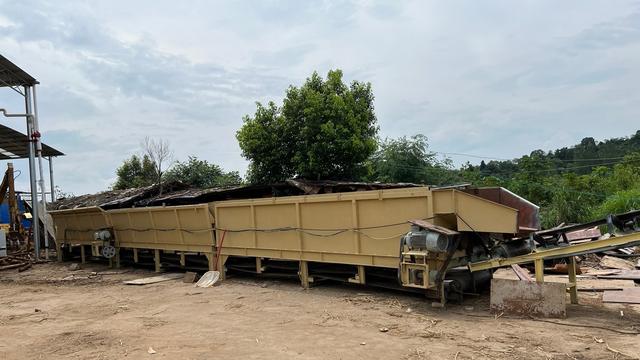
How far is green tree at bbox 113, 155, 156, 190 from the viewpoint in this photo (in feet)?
110

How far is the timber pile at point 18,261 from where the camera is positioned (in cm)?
1500

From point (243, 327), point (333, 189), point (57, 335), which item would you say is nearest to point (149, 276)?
point (333, 189)

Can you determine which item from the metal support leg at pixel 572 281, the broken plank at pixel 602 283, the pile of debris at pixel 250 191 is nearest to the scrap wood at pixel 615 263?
the broken plank at pixel 602 283

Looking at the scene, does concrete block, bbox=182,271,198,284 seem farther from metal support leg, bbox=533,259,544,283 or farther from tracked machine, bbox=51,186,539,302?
metal support leg, bbox=533,259,544,283

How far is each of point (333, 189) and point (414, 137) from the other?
14.8 meters

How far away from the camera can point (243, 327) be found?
680cm

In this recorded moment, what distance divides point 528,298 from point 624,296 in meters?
1.37

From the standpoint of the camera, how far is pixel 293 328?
662 centimetres

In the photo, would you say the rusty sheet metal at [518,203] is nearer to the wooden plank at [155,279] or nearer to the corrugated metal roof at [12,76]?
the wooden plank at [155,279]

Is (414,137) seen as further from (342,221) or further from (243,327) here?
(243,327)

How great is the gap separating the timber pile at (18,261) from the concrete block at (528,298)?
13.7m

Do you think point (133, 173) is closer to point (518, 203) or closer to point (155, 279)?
point (155, 279)

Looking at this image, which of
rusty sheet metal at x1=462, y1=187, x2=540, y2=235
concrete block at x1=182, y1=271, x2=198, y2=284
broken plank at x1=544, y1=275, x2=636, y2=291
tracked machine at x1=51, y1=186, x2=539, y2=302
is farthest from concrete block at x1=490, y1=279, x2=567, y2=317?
concrete block at x1=182, y1=271, x2=198, y2=284

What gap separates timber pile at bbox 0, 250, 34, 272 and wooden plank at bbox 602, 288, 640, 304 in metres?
14.9
